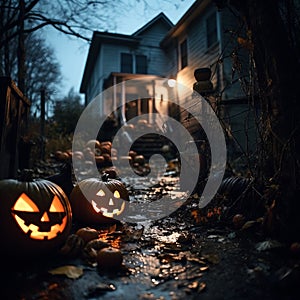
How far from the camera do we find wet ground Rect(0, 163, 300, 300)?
1.30m

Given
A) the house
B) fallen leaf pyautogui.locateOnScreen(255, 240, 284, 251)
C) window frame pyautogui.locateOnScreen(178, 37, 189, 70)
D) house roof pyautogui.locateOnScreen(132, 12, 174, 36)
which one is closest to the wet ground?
fallen leaf pyautogui.locateOnScreen(255, 240, 284, 251)

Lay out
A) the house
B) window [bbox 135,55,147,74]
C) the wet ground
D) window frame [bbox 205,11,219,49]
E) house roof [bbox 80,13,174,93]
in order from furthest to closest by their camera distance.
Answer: window [bbox 135,55,147,74], house roof [bbox 80,13,174,93], the house, window frame [bbox 205,11,219,49], the wet ground

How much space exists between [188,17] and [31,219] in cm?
1337

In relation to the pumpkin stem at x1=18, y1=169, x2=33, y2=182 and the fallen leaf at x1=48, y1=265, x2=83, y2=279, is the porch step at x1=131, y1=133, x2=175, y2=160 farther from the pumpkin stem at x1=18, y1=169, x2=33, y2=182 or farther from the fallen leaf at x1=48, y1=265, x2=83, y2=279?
the fallen leaf at x1=48, y1=265, x2=83, y2=279

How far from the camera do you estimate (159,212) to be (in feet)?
10.5

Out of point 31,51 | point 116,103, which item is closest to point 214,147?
point 116,103

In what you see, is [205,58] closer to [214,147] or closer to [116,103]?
[116,103]

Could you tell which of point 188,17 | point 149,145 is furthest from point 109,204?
point 188,17

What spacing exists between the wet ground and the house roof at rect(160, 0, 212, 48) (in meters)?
11.9

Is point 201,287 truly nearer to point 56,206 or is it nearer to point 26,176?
point 56,206

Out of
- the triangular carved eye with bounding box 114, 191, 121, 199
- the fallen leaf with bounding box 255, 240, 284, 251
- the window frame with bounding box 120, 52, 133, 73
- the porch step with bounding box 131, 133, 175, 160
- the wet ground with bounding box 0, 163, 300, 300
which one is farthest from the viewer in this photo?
the window frame with bounding box 120, 52, 133, 73

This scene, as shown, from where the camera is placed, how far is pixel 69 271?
1496 millimetres

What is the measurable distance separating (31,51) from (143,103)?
9597 mm

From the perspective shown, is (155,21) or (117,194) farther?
(155,21)
